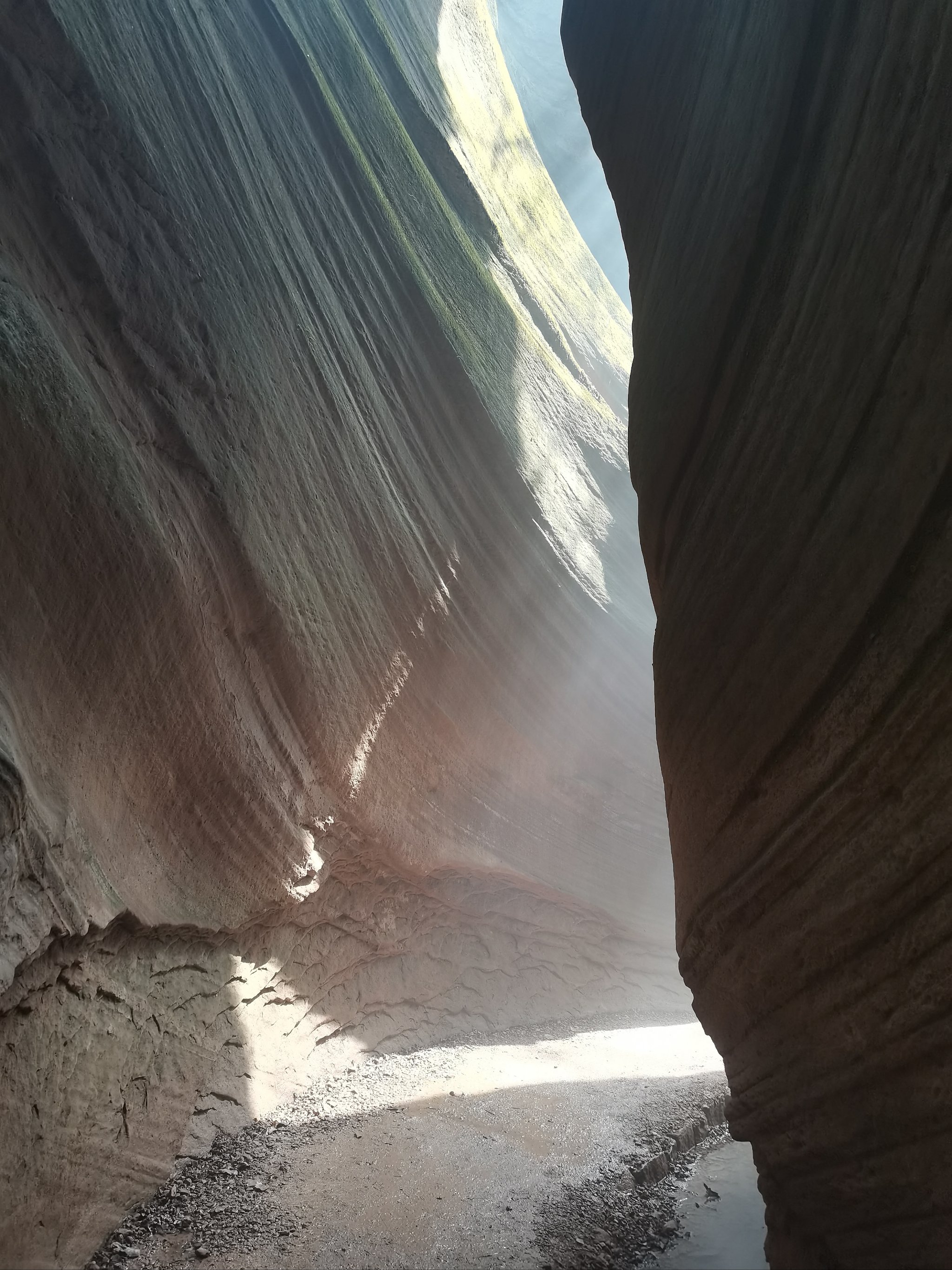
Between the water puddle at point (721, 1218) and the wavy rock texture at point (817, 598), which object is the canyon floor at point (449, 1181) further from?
the wavy rock texture at point (817, 598)

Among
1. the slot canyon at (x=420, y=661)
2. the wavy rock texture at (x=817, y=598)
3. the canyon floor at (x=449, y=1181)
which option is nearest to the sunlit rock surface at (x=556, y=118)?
the slot canyon at (x=420, y=661)

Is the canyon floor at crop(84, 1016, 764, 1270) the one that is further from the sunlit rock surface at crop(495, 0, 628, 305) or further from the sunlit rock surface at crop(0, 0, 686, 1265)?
the sunlit rock surface at crop(495, 0, 628, 305)

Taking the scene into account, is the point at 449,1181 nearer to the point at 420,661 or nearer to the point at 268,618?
the point at 268,618

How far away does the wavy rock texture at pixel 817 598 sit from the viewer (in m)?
1.86

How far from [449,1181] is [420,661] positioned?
313cm

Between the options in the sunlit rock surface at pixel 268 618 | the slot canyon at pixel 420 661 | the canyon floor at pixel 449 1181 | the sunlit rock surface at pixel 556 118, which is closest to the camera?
the slot canyon at pixel 420 661

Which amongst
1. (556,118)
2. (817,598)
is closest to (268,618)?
(817,598)

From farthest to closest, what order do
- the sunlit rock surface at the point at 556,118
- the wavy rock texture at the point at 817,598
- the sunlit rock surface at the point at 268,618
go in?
the sunlit rock surface at the point at 556,118, the sunlit rock surface at the point at 268,618, the wavy rock texture at the point at 817,598

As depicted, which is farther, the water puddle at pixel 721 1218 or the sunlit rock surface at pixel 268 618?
the sunlit rock surface at pixel 268 618

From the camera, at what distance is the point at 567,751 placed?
7.54 metres

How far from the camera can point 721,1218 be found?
129 inches

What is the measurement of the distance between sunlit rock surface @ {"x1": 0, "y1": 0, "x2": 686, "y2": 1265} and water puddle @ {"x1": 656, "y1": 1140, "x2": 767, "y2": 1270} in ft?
6.82

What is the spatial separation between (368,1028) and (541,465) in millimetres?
4888

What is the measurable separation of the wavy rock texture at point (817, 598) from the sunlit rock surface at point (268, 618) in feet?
7.02
